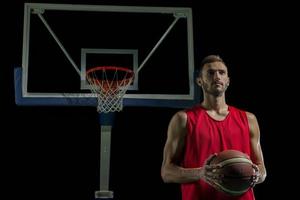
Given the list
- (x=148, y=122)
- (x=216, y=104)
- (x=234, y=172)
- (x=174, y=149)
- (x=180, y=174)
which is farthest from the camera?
(x=148, y=122)

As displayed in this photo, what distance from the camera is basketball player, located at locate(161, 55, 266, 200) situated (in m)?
2.82

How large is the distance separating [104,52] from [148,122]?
2.49 ft

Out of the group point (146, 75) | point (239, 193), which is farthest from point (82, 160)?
point (239, 193)

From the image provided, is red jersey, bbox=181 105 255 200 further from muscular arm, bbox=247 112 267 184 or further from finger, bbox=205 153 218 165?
finger, bbox=205 153 218 165

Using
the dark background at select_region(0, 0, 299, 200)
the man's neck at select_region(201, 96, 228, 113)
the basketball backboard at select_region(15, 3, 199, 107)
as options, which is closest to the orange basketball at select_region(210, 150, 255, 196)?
the man's neck at select_region(201, 96, 228, 113)

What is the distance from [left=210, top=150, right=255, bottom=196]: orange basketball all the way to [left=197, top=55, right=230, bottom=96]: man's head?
490 millimetres

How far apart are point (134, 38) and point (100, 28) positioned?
281 mm

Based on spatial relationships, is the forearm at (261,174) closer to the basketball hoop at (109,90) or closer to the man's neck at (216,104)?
the man's neck at (216,104)

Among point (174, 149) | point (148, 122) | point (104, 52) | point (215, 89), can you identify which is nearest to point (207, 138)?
point (174, 149)

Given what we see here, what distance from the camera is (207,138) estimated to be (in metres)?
2.88

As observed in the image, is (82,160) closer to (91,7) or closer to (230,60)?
(91,7)

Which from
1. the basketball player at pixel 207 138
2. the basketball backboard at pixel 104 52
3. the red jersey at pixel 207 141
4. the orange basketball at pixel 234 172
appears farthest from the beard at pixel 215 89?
the basketball backboard at pixel 104 52

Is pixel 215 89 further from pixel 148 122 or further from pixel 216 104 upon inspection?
pixel 148 122

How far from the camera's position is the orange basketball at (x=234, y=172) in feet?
8.41
